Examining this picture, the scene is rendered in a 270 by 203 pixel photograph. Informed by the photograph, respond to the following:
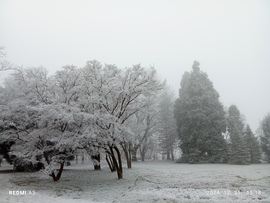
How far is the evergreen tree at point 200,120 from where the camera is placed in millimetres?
24891

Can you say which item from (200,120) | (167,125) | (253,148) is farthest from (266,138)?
(167,125)

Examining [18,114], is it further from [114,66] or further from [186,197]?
[186,197]

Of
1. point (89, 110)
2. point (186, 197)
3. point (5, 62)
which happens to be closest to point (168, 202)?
point (186, 197)

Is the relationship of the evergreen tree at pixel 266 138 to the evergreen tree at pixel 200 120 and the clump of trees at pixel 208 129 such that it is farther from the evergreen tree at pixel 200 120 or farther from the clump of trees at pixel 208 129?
the evergreen tree at pixel 200 120

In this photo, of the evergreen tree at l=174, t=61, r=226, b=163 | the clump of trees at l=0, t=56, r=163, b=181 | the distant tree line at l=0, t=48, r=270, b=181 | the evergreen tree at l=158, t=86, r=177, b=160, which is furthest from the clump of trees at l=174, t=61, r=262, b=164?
the clump of trees at l=0, t=56, r=163, b=181

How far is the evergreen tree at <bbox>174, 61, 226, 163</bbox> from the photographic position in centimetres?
2489

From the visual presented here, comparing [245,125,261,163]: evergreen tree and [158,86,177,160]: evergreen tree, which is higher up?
[158,86,177,160]: evergreen tree

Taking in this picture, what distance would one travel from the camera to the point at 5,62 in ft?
37.6

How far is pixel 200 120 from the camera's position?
85.5ft

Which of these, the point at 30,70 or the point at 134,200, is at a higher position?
the point at 30,70

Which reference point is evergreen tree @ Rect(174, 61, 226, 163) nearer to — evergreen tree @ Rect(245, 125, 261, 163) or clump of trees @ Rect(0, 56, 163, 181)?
evergreen tree @ Rect(245, 125, 261, 163)

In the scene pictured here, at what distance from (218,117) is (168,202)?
2031 centimetres

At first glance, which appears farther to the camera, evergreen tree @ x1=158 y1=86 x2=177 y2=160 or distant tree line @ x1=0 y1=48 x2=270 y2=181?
evergreen tree @ x1=158 y1=86 x2=177 y2=160

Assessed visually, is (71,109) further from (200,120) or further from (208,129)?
(208,129)
